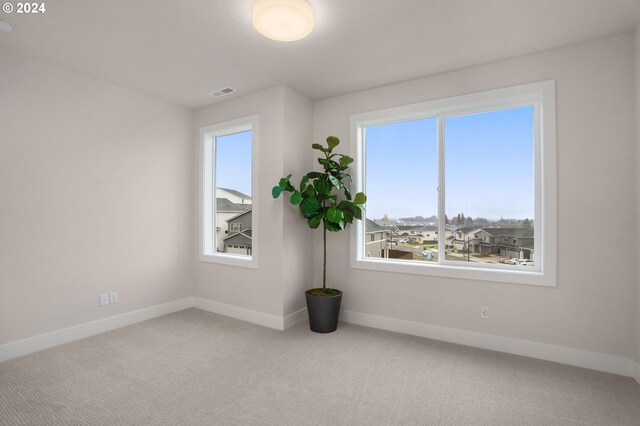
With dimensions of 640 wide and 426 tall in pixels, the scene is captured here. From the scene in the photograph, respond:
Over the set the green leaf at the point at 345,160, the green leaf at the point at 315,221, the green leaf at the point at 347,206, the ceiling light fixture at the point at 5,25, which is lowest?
the green leaf at the point at 315,221

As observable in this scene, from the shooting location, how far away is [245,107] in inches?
154

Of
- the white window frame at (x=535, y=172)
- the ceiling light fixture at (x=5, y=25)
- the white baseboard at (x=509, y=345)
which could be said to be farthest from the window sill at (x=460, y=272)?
the ceiling light fixture at (x=5, y=25)

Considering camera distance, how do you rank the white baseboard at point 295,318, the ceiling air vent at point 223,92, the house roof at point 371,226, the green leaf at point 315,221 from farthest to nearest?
the house roof at point 371,226, the ceiling air vent at point 223,92, the white baseboard at point 295,318, the green leaf at point 315,221

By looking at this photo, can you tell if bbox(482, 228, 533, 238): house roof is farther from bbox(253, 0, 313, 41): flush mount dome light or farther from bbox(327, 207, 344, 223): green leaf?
bbox(253, 0, 313, 41): flush mount dome light

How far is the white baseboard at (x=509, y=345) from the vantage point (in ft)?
8.42

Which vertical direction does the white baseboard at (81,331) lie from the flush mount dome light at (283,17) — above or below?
below

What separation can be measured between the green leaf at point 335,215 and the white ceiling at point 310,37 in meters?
1.39

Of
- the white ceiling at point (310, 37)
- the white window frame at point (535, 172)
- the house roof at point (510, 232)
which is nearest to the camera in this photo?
the white ceiling at point (310, 37)

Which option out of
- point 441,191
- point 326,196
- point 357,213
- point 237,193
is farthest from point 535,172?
point 237,193

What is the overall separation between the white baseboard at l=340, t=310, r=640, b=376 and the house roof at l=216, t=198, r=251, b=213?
6.23ft

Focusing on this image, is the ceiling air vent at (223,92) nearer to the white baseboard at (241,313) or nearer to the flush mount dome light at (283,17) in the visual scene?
the flush mount dome light at (283,17)

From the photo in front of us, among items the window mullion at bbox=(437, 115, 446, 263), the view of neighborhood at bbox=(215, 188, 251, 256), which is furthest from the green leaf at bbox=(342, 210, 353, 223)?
the view of neighborhood at bbox=(215, 188, 251, 256)

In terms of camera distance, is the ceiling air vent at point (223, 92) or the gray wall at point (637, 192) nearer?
the gray wall at point (637, 192)

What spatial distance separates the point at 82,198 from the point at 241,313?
2095 mm
